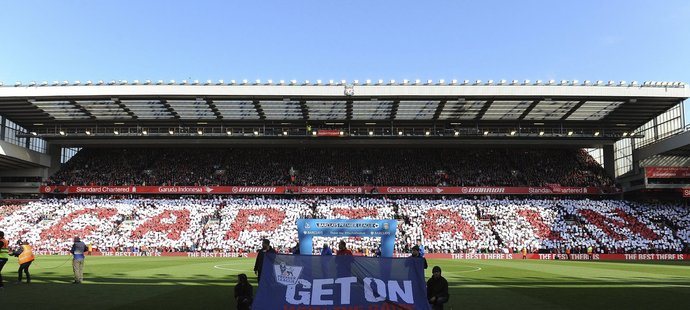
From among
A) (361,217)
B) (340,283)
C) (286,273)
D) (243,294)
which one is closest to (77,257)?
(243,294)

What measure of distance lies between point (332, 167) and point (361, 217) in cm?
1301

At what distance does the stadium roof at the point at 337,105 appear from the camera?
54.6 metres

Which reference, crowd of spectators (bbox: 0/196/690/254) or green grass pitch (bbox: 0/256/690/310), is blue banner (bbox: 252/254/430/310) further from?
crowd of spectators (bbox: 0/196/690/254)

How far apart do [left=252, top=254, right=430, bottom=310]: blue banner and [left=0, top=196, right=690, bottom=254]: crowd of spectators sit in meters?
36.4

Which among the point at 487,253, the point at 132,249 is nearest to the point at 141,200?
the point at 132,249

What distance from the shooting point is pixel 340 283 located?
37.2 ft

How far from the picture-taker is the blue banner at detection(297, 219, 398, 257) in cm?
3312

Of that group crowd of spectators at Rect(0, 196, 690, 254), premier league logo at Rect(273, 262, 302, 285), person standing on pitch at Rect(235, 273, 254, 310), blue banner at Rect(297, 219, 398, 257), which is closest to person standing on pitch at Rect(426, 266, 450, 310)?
premier league logo at Rect(273, 262, 302, 285)

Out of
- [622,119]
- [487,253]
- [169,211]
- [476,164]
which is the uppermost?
[622,119]

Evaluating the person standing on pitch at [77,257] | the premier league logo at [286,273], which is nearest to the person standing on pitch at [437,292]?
the premier league logo at [286,273]

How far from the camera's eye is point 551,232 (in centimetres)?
5238

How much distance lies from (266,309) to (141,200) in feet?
181

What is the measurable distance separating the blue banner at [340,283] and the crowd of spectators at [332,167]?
52.8 meters

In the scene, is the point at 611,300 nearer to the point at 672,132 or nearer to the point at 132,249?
the point at 132,249
